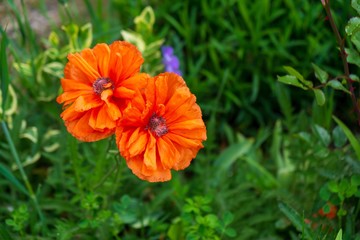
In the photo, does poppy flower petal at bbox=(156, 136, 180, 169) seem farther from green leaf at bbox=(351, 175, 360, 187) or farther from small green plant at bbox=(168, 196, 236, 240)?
green leaf at bbox=(351, 175, 360, 187)

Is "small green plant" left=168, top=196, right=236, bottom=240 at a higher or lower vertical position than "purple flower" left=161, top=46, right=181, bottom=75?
lower

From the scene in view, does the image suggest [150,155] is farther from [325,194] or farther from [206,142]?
[206,142]

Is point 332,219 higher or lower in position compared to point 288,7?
lower

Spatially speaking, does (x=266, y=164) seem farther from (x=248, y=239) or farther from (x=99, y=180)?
(x=99, y=180)

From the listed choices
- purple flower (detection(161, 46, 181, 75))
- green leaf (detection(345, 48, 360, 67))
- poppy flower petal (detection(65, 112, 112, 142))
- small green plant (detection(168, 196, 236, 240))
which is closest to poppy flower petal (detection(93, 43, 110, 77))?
poppy flower petal (detection(65, 112, 112, 142))

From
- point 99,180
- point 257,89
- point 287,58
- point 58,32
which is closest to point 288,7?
point 287,58

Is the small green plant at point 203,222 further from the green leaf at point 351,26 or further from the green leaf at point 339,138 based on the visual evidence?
the green leaf at point 351,26

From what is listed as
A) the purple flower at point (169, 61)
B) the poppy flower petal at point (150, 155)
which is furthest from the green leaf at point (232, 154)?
the poppy flower petal at point (150, 155)

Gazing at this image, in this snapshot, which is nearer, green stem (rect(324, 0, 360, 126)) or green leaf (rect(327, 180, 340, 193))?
green stem (rect(324, 0, 360, 126))
